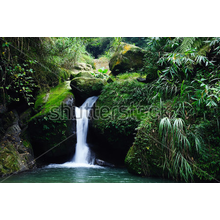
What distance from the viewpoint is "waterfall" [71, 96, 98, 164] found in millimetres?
5562

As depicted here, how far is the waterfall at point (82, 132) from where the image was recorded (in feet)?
18.2

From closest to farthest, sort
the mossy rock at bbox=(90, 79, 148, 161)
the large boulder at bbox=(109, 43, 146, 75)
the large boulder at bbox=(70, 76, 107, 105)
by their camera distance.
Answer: the mossy rock at bbox=(90, 79, 148, 161), the large boulder at bbox=(70, 76, 107, 105), the large boulder at bbox=(109, 43, 146, 75)

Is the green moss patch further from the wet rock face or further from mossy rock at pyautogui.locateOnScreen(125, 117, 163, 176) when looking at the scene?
mossy rock at pyautogui.locateOnScreen(125, 117, 163, 176)

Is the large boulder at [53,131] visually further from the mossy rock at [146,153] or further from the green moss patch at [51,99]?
the mossy rock at [146,153]

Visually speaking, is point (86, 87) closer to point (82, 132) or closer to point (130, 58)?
point (82, 132)

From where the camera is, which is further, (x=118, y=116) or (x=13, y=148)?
(x=118, y=116)

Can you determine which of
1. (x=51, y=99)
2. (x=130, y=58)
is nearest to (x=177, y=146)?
(x=51, y=99)

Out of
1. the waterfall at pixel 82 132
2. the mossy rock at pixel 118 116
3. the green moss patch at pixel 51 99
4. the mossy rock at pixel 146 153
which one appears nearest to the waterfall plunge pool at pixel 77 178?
the mossy rock at pixel 146 153

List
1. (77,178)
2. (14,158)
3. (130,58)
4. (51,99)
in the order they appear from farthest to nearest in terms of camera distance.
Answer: (130,58), (51,99), (14,158), (77,178)

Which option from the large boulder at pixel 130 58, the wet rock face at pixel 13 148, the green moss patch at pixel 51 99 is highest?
the large boulder at pixel 130 58

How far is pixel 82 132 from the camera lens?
5.93 metres

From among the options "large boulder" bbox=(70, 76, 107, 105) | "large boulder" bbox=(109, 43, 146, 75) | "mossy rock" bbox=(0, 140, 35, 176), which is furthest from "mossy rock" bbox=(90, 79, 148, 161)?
"large boulder" bbox=(109, 43, 146, 75)
